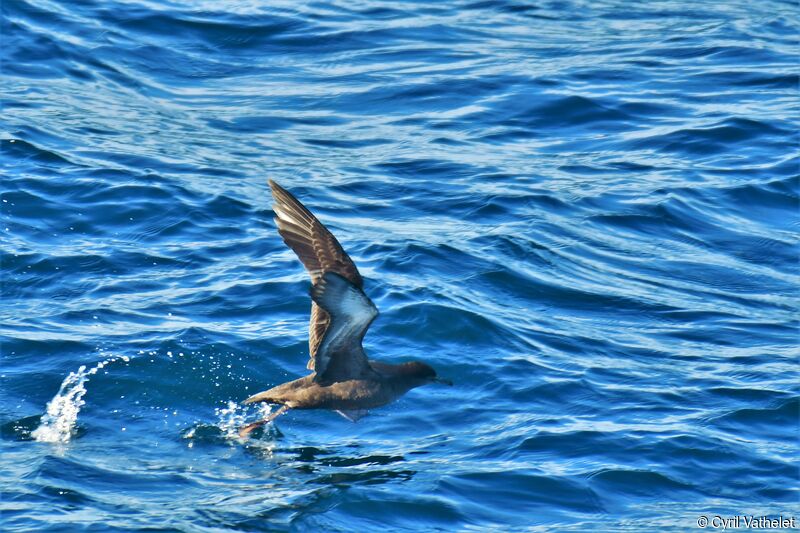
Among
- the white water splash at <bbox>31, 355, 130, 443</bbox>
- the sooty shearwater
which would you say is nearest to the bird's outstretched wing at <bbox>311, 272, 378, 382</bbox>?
the sooty shearwater

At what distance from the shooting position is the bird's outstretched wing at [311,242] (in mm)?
8359

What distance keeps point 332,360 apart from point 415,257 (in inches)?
121

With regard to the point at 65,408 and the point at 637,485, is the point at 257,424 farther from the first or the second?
the point at 637,485

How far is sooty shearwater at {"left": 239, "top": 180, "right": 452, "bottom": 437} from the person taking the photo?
837cm

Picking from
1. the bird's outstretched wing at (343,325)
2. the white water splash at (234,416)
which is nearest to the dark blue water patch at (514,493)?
the bird's outstretched wing at (343,325)

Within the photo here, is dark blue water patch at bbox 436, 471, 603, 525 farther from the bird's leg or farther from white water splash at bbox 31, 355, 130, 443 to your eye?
white water splash at bbox 31, 355, 130, 443

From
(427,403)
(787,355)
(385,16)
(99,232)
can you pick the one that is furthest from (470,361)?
(385,16)

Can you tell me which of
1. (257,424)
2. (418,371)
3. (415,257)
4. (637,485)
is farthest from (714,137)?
(257,424)

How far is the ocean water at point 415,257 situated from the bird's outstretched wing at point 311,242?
4.08ft

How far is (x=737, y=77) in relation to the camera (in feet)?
53.4

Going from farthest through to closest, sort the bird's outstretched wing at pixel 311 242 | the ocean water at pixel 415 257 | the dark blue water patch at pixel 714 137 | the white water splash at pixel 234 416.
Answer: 1. the dark blue water patch at pixel 714 137
2. the white water splash at pixel 234 416
3. the bird's outstretched wing at pixel 311 242
4. the ocean water at pixel 415 257

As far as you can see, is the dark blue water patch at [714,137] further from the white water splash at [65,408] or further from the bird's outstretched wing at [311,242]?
the white water splash at [65,408]

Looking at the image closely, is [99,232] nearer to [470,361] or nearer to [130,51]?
[470,361]

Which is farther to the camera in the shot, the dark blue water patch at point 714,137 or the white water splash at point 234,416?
the dark blue water patch at point 714,137
